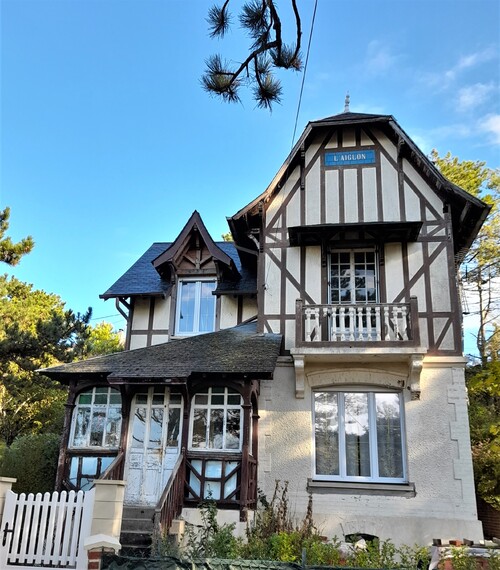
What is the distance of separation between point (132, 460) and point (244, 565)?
6.75 meters

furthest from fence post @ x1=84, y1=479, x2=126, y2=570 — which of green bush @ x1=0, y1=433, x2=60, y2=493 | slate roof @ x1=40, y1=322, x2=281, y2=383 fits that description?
green bush @ x1=0, y1=433, x2=60, y2=493

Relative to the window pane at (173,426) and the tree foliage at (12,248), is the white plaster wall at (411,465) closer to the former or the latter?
the window pane at (173,426)

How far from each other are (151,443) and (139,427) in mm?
399

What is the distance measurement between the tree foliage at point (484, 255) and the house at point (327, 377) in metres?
12.4

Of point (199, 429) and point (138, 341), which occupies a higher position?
point (138, 341)

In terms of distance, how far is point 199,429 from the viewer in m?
10.5

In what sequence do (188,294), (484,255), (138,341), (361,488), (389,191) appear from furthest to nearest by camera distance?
1. (484,255)
2. (188,294)
3. (138,341)
4. (389,191)
5. (361,488)

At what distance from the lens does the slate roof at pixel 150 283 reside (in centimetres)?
1324

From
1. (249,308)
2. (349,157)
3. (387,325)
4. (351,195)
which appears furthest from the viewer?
(249,308)

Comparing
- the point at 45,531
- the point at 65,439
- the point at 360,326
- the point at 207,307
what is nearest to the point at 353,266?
the point at 360,326

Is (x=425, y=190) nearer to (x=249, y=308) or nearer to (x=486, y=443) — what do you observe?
(x=249, y=308)

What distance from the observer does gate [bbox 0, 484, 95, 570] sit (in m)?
7.17

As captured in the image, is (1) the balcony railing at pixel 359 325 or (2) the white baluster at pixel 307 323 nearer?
(1) the balcony railing at pixel 359 325

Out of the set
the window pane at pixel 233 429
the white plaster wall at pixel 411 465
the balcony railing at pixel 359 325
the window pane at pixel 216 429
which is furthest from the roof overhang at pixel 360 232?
the window pane at pixel 216 429
